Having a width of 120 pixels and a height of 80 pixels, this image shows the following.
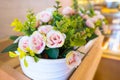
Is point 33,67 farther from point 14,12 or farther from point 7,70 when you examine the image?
point 14,12

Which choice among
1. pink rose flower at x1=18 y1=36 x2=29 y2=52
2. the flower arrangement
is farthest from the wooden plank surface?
pink rose flower at x1=18 y1=36 x2=29 y2=52

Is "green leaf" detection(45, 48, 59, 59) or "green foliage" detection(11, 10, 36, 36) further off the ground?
"green foliage" detection(11, 10, 36, 36)

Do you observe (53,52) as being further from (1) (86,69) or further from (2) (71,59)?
(1) (86,69)

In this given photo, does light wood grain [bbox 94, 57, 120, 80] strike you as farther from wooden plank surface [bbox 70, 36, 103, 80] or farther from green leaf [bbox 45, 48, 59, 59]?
green leaf [bbox 45, 48, 59, 59]

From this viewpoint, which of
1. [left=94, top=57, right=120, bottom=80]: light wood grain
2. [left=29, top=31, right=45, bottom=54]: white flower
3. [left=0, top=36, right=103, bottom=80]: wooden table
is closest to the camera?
[left=29, top=31, right=45, bottom=54]: white flower

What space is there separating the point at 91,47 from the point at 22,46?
0.56m

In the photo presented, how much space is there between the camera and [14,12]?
815mm

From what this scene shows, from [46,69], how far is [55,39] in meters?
0.12

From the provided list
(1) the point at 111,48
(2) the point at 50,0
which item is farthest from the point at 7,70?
(1) the point at 111,48

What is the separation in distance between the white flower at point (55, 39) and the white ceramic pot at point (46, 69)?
0.21ft

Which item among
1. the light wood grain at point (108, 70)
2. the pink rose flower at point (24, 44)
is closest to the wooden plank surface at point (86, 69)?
the pink rose flower at point (24, 44)

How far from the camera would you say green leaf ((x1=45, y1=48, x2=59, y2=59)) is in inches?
19.9

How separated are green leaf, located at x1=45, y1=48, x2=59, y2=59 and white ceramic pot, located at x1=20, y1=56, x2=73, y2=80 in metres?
0.02

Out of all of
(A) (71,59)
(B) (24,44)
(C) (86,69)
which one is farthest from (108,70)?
(B) (24,44)
